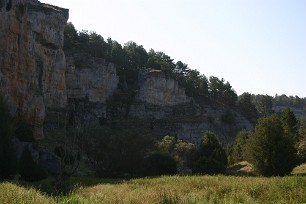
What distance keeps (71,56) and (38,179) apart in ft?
147

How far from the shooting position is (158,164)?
38.8 m

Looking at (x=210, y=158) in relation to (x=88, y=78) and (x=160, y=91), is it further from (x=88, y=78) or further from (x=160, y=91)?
(x=160, y=91)

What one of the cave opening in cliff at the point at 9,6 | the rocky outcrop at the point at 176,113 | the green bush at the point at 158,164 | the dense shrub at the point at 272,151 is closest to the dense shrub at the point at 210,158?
the green bush at the point at 158,164

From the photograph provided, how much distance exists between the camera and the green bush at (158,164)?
38.8m

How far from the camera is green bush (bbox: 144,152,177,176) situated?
38.8 m

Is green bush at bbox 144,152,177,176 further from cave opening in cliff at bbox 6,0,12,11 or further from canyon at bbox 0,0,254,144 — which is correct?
cave opening in cliff at bbox 6,0,12,11

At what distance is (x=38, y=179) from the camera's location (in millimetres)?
29062

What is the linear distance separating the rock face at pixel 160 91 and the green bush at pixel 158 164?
42.2 meters

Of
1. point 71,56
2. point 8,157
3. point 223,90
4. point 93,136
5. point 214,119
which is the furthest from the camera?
point 223,90

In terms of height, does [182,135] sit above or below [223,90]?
below

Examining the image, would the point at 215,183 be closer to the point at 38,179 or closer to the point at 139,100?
the point at 38,179

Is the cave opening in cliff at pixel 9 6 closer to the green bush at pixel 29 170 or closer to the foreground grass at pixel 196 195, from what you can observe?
the green bush at pixel 29 170

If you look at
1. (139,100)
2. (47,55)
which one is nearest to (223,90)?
(139,100)

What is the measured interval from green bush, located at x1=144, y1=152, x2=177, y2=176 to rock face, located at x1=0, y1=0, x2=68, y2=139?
16.0 metres
